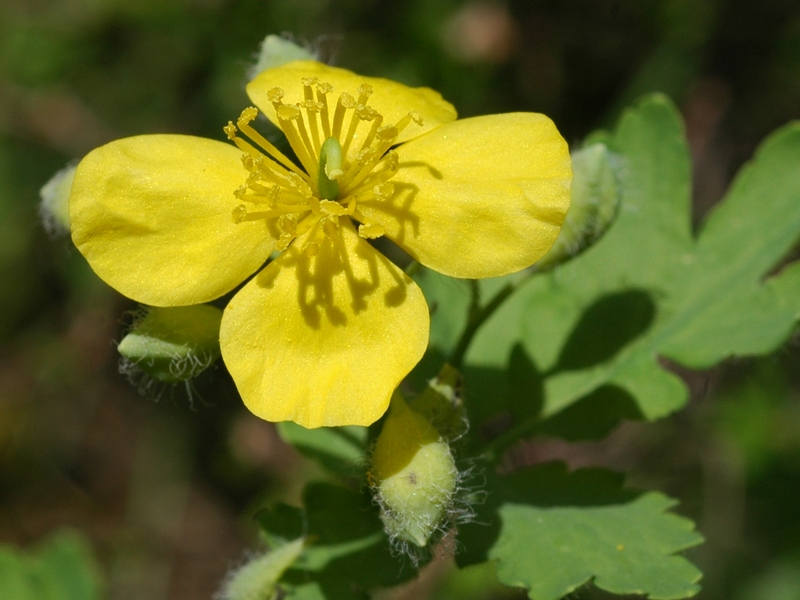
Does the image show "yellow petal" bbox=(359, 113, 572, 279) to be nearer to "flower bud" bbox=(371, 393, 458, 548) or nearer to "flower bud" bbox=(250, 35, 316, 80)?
"flower bud" bbox=(371, 393, 458, 548)

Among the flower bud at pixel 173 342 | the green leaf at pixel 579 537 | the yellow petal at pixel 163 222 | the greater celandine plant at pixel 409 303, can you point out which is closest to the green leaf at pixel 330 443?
the greater celandine plant at pixel 409 303

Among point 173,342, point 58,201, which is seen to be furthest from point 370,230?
point 58,201

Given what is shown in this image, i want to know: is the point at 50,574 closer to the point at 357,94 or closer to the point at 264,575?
the point at 264,575

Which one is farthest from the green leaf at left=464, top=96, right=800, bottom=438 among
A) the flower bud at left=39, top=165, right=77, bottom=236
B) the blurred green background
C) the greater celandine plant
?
the blurred green background

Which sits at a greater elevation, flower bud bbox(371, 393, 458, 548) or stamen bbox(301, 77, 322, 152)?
stamen bbox(301, 77, 322, 152)

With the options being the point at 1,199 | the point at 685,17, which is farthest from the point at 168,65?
the point at 685,17

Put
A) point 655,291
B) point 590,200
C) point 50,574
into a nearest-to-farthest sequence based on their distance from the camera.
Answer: point 590,200
point 655,291
point 50,574

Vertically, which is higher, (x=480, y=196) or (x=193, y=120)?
(x=480, y=196)
